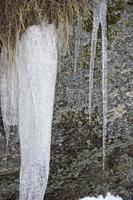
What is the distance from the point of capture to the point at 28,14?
4.07 meters

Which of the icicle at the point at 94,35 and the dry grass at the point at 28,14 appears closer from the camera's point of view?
the dry grass at the point at 28,14

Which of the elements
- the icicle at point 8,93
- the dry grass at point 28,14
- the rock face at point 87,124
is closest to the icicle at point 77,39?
the rock face at point 87,124

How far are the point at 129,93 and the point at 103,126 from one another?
0.38 m

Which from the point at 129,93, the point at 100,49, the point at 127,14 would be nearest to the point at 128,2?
the point at 127,14

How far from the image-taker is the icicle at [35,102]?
13.8ft

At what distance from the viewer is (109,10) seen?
14.5 ft

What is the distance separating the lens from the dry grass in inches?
159

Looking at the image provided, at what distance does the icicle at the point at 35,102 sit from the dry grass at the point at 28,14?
7cm

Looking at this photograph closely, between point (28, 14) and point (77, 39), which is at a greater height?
point (28, 14)

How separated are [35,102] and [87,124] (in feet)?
2.04

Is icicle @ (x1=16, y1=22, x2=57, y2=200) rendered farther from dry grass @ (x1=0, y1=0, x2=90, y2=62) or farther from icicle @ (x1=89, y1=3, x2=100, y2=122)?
icicle @ (x1=89, y1=3, x2=100, y2=122)

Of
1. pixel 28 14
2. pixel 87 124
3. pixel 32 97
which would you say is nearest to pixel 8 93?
pixel 32 97

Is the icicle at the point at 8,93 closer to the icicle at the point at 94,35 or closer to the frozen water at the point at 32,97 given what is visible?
the frozen water at the point at 32,97

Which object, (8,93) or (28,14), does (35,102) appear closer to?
(8,93)
